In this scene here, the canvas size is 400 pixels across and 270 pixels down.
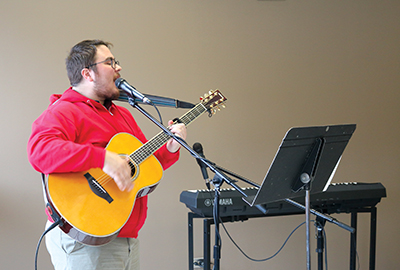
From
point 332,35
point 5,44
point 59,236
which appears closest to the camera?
point 59,236

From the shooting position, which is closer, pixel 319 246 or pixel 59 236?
pixel 59 236

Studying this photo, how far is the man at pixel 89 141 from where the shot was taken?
135 centimetres

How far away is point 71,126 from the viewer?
4.84 feet

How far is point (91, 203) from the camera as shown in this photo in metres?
1.42

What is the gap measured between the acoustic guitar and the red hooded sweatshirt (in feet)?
Result: 0.21

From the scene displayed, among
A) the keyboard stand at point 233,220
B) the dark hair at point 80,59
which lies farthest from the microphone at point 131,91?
the keyboard stand at point 233,220

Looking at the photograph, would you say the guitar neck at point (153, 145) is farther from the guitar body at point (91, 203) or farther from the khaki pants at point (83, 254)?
the khaki pants at point (83, 254)

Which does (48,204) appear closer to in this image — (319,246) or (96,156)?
(96,156)

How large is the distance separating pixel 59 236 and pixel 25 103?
1612 mm

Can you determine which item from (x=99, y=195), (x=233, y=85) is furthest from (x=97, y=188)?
(x=233, y=85)

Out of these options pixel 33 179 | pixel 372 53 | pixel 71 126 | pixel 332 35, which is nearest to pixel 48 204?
pixel 71 126

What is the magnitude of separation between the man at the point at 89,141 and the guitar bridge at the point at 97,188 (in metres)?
0.09

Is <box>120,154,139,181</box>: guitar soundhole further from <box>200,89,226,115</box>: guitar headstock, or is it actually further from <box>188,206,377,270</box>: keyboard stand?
<box>188,206,377,270</box>: keyboard stand

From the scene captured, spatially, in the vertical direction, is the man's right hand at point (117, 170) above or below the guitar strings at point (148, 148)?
below
